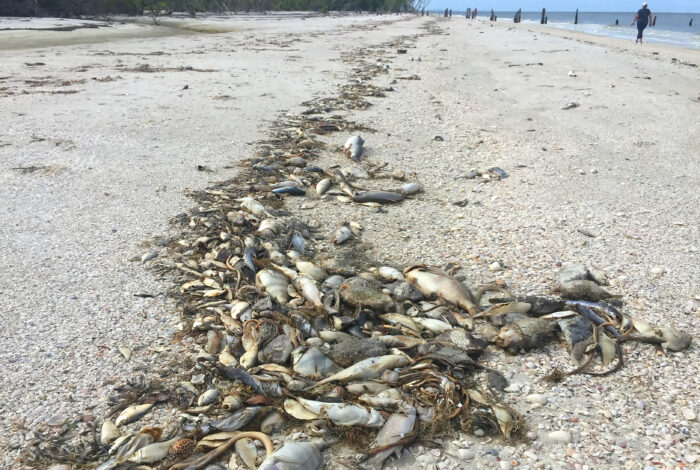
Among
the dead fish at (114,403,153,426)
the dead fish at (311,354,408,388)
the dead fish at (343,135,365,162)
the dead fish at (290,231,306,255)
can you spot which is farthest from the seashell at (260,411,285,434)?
the dead fish at (343,135,365,162)

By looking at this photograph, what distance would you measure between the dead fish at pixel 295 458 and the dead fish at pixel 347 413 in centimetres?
16

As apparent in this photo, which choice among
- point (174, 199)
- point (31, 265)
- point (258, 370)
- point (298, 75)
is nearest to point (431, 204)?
point (174, 199)

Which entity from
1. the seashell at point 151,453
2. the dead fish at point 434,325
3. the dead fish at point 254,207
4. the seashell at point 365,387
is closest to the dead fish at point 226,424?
the seashell at point 151,453

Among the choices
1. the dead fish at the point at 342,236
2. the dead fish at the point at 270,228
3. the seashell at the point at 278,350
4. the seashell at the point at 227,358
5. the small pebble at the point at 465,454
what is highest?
the dead fish at the point at 270,228

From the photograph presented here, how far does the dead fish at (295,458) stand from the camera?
1.91m

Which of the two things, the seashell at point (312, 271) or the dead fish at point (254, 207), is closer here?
the seashell at point (312, 271)

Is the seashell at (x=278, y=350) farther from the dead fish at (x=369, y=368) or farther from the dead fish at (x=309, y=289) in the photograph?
the dead fish at (x=309, y=289)

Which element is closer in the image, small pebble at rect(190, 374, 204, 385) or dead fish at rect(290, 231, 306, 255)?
small pebble at rect(190, 374, 204, 385)

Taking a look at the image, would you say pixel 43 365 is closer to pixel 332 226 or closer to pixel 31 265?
pixel 31 265

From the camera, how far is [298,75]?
38.6 feet

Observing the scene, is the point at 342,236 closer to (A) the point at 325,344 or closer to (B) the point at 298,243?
(B) the point at 298,243

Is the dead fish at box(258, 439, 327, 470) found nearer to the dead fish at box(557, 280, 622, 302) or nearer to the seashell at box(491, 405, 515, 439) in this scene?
the seashell at box(491, 405, 515, 439)

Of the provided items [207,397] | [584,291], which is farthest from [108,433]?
[584,291]

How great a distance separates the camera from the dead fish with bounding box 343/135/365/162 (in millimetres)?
6108
